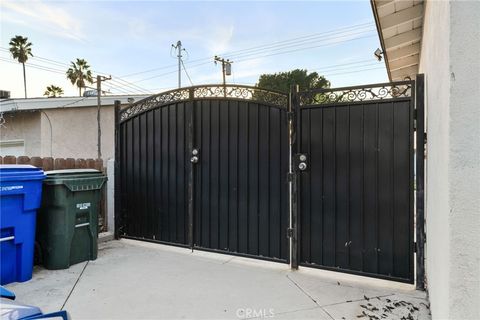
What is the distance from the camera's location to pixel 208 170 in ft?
14.6

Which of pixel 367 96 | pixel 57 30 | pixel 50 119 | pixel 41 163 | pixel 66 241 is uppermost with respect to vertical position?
pixel 57 30

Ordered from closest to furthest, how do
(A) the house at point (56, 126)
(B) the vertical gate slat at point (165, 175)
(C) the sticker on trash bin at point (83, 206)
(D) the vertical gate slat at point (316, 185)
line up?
(D) the vertical gate slat at point (316, 185), (C) the sticker on trash bin at point (83, 206), (B) the vertical gate slat at point (165, 175), (A) the house at point (56, 126)

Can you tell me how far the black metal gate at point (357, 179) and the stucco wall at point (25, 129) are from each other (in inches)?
392

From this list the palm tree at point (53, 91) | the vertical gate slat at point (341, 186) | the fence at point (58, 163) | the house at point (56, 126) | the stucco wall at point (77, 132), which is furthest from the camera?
the palm tree at point (53, 91)

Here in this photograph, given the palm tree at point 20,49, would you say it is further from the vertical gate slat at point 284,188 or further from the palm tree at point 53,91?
the vertical gate slat at point 284,188

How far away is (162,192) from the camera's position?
15.8ft

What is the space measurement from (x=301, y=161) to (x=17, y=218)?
295 cm

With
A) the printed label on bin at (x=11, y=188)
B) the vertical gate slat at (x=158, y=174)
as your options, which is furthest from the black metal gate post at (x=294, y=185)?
the printed label on bin at (x=11, y=188)

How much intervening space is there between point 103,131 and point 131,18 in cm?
465

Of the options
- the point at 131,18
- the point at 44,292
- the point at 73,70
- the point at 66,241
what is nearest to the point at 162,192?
the point at 66,241

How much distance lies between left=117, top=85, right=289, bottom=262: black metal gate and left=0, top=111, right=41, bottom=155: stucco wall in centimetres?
729

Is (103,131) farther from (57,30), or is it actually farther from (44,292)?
(44,292)

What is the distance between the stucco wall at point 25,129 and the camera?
10758mm

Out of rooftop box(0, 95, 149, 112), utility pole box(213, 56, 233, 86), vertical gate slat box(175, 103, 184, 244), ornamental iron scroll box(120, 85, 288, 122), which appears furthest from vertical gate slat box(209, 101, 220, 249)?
utility pole box(213, 56, 233, 86)
